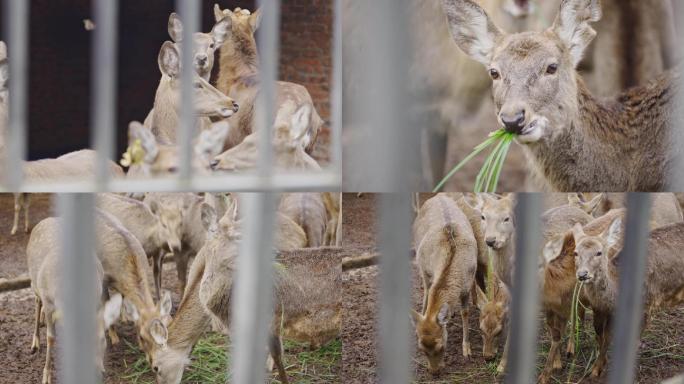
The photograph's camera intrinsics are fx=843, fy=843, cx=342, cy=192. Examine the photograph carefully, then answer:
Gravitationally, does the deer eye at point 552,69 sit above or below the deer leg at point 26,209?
above

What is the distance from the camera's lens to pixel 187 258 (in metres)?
3.40

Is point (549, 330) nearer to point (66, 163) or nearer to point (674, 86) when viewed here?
point (674, 86)

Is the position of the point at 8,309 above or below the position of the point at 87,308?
below

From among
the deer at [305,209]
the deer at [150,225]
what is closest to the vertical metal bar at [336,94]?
A: the deer at [305,209]

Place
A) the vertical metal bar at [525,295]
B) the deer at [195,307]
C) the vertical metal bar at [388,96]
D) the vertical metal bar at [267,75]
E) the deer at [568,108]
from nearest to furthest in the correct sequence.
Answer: the vertical metal bar at [388,96], the vertical metal bar at [525,295], the vertical metal bar at [267,75], the deer at [568,108], the deer at [195,307]

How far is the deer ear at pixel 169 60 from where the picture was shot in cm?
315

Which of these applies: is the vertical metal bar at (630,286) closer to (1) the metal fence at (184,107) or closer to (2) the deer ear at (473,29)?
→ (1) the metal fence at (184,107)

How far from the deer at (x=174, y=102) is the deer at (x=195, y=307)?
0.33 meters

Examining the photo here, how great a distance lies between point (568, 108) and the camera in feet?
10.3

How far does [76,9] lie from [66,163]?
57cm

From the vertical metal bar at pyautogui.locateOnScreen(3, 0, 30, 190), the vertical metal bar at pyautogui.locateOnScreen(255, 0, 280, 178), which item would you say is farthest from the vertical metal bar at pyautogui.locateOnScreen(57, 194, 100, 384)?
the vertical metal bar at pyautogui.locateOnScreen(3, 0, 30, 190)

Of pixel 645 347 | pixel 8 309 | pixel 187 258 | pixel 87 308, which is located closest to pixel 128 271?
pixel 187 258

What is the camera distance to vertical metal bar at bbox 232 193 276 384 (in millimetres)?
719

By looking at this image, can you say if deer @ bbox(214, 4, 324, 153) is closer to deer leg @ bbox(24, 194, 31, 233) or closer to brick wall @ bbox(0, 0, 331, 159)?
brick wall @ bbox(0, 0, 331, 159)
